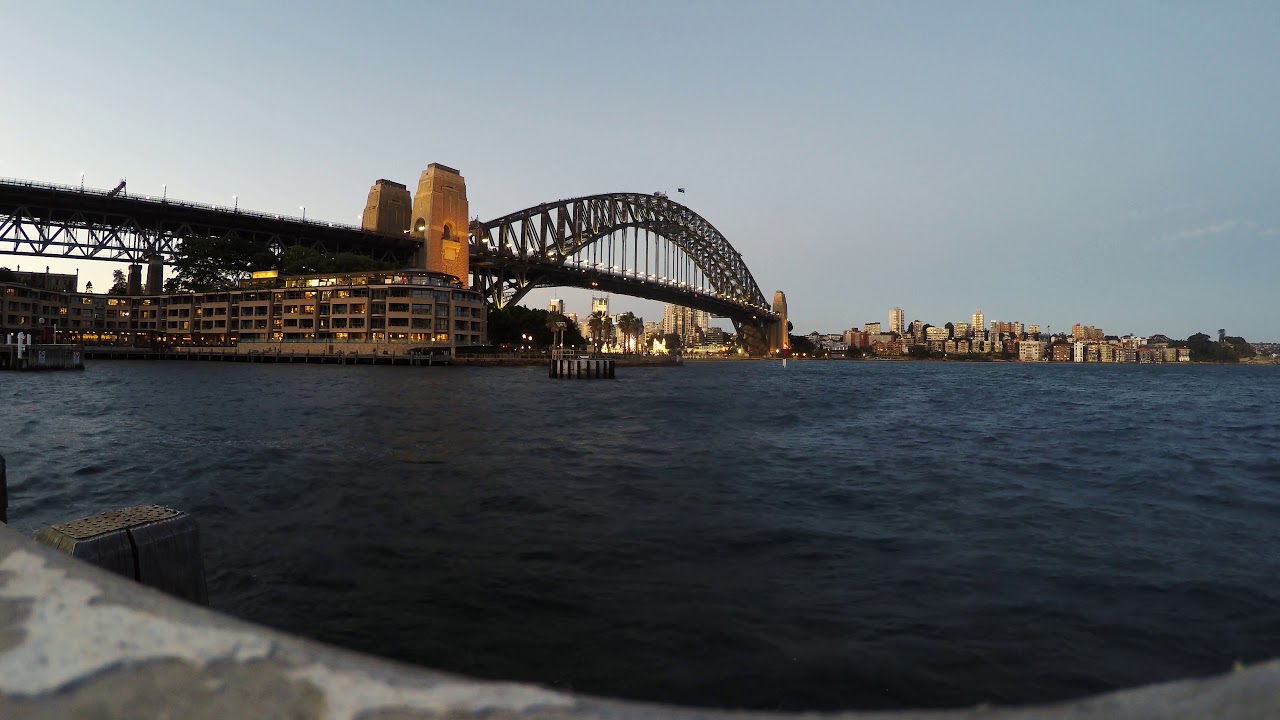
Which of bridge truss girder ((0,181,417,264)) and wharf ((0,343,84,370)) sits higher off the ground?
bridge truss girder ((0,181,417,264))

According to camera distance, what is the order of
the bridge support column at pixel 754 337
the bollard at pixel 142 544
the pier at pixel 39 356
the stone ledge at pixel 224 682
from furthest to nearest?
1. the bridge support column at pixel 754 337
2. the pier at pixel 39 356
3. the bollard at pixel 142 544
4. the stone ledge at pixel 224 682

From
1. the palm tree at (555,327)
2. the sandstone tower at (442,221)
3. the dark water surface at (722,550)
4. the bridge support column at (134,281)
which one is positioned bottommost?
the dark water surface at (722,550)

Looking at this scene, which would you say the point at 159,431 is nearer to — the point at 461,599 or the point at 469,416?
the point at 469,416

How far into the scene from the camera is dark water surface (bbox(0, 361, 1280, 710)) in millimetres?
4715

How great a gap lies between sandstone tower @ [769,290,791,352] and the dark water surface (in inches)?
5176

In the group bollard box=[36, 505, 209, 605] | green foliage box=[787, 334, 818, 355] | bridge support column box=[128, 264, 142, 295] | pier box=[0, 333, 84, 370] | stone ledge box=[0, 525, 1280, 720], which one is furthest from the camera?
green foliage box=[787, 334, 818, 355]

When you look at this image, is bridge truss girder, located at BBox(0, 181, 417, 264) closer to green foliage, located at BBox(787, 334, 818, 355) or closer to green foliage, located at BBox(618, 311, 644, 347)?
green foliage, located at BBox(618, 311, 644, 347)

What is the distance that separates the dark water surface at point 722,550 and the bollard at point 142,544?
1.48 metres

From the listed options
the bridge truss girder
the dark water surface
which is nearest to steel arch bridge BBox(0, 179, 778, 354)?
the bridge truss girder

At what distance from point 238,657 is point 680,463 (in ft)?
42.9

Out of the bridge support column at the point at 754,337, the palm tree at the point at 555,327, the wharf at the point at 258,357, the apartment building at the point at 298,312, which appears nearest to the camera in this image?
the wharf at the point at 258,357

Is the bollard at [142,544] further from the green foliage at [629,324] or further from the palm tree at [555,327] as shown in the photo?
the green foliage at [629,324]

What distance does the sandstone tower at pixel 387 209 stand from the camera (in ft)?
312

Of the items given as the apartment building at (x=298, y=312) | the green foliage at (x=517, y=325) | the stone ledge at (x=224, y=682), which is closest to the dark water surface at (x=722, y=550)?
the stone ledge at (x=224, y=682)
